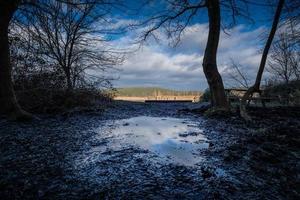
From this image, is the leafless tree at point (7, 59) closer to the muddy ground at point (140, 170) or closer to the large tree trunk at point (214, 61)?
the muddy ground at point (140, 170)

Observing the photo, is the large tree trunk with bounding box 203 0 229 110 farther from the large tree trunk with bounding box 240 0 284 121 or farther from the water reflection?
the water reflection

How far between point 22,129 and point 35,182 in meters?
3.63

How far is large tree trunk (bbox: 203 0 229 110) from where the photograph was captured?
10.3 m

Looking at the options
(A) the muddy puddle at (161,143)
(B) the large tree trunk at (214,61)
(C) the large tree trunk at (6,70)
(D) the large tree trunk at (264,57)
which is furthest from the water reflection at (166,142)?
(B) the large tree trunk at (214,61)

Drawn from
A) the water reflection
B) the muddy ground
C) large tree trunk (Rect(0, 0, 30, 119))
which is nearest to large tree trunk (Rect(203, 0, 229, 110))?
the water reflection

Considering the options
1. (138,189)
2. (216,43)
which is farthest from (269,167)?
(216,43)

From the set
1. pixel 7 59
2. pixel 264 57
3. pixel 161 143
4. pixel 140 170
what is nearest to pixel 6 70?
pixel 7 59

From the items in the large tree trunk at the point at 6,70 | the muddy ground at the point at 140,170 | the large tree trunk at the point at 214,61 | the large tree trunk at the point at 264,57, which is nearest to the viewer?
the muddy ground at the point at 140,170

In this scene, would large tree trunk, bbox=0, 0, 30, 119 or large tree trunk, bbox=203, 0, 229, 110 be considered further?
large tree trunk, bbox=203, 0, 229, 110

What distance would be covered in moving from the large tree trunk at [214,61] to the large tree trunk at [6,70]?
6.24 metres

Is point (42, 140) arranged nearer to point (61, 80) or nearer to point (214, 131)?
point (214, 131)

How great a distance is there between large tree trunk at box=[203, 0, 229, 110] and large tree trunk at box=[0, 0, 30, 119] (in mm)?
6239

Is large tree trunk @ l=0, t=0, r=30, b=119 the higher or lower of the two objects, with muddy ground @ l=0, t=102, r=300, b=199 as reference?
higher

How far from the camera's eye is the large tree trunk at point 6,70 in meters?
7.30
